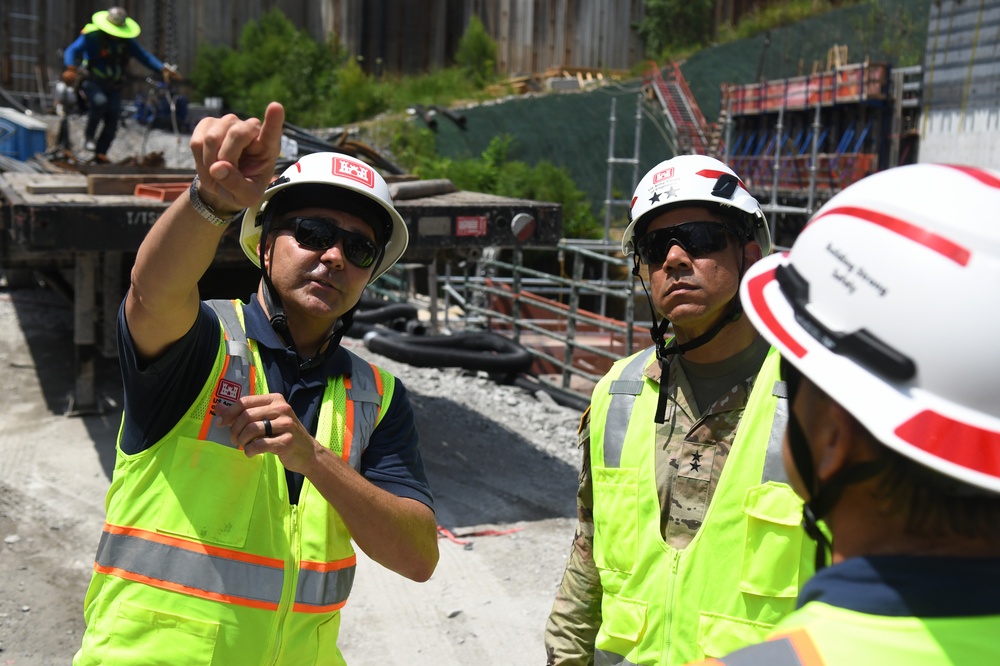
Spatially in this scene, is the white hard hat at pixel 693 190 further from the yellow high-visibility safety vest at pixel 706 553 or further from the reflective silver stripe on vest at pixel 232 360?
the reflective silver stripe on vest at pixel 232 360

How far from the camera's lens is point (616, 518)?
7.89 feet

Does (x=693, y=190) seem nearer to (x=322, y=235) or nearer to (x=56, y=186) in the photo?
(x=322, y=235)

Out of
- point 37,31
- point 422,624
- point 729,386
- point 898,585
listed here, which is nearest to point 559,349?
point 422,624

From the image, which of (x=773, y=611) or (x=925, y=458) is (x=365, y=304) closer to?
(x=773, y=611)

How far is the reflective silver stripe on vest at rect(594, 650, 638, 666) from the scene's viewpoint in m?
2.35

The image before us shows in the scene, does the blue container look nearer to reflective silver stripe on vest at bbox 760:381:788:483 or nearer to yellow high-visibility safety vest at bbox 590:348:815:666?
yellow high-visibility safety vest at bbox 590:348:815:666

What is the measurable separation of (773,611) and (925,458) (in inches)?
44.2

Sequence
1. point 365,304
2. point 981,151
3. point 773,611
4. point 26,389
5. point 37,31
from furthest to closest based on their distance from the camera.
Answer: point 37,31 → point 981,151 → point 365,304 → point 26,389 → point 773,611

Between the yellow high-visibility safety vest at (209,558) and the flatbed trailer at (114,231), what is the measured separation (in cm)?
386

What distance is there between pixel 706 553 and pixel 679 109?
2502 centimetres

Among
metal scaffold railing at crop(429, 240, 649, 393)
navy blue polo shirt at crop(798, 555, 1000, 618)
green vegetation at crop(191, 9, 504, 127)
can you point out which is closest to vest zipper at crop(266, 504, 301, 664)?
navy blue polo shirt at crop(798, 555, 1000, 618)

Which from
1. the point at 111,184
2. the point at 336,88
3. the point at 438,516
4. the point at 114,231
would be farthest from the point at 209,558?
the point at 336,88

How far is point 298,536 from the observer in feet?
7.16

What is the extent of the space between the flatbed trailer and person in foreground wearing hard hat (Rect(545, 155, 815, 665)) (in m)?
3.79
